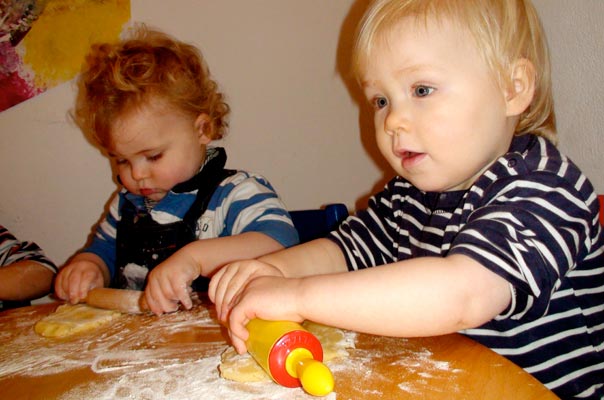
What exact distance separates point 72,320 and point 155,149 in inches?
18.8

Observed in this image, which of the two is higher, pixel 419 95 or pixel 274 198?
pixel 419 95

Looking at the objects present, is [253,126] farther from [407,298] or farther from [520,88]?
[407,298]

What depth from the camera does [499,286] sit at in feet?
1.74

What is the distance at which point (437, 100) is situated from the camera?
666 millimetres

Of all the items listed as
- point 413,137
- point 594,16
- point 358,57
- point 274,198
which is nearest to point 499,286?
point 413,137

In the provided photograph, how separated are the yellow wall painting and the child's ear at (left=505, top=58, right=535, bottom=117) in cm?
129

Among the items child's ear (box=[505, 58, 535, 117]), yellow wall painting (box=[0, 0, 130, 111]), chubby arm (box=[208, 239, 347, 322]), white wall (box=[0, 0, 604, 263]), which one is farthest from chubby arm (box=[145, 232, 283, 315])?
yellow wall painting (box=[0, 0, 130, 111])

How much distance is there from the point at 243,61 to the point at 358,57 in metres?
1.07

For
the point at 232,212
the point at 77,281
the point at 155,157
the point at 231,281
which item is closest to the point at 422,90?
the point at 231,281

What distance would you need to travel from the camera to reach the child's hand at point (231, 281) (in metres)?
0.65

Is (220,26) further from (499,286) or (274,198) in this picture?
(499,286)

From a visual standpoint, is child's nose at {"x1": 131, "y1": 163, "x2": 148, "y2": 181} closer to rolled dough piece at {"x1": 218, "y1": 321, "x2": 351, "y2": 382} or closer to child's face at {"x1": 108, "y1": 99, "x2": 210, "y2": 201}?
child's face at {"x1": 108, "y1": 99, "x2": 210, "y2": 201}

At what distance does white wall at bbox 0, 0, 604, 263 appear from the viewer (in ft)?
5.25

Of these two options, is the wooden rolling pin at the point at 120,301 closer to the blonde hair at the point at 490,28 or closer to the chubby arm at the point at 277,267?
the chubby arm at the point at 277,267
